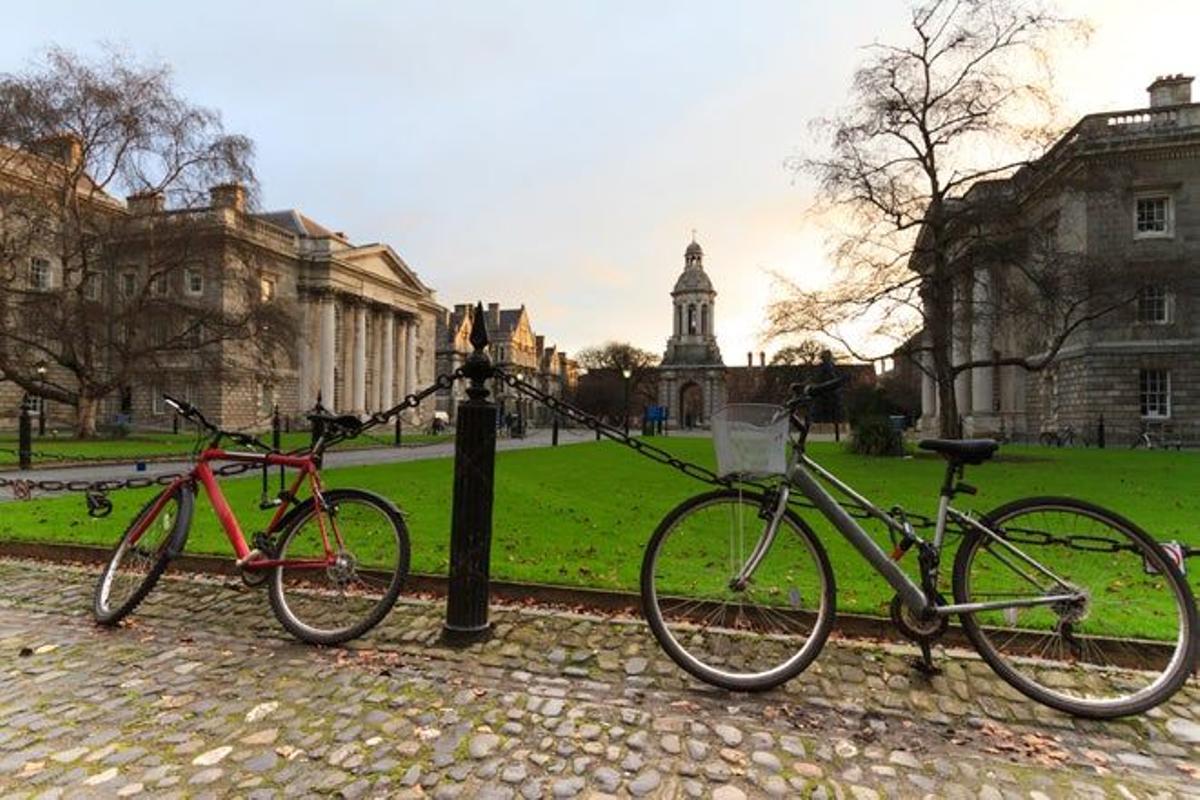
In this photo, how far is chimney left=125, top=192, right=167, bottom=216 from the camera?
1237 inches

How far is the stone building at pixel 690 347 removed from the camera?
9325 centimetres

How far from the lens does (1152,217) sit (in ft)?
108

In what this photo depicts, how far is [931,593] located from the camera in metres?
3.65

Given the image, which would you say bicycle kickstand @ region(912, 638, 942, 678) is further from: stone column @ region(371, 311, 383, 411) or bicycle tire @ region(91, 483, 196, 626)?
stone column @ region(371, 311, 383, 411)

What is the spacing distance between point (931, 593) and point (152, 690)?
3895mm

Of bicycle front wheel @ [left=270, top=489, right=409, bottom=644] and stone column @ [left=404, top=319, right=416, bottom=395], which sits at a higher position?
stone column @ [left=404, top=319, right=416, bottom=395]

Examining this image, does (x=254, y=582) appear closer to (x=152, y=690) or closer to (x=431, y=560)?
(x=152, y=690)

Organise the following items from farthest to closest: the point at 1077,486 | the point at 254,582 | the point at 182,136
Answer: the point at 182,136 < the point at 1077,486 < the point at 254,582

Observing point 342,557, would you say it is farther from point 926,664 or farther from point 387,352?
point 387,352

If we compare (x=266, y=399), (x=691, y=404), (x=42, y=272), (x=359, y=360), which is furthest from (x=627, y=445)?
(x=691, y=404)

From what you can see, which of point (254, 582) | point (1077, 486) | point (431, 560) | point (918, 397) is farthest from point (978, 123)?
point (918, 397)

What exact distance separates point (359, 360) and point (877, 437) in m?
52.2

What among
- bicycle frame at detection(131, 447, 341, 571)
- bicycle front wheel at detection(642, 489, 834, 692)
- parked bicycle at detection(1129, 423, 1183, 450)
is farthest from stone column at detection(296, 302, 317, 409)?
bicycle front wheel at detection(642, 489, 834, 692)

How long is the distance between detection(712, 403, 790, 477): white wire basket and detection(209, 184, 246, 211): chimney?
33.0m
